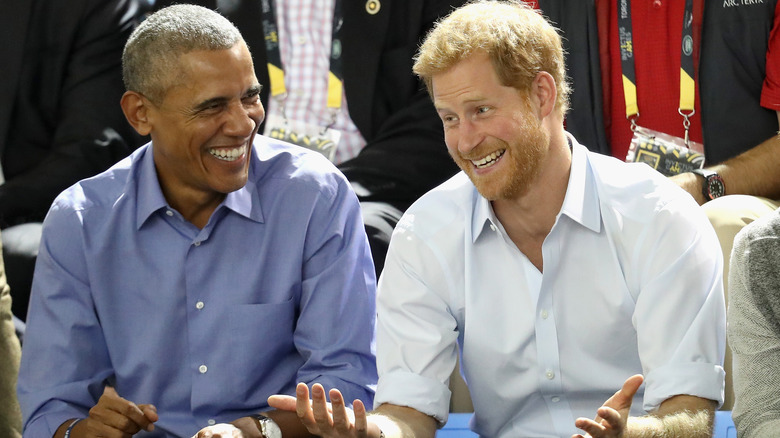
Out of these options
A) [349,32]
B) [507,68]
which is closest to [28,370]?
[507,68]

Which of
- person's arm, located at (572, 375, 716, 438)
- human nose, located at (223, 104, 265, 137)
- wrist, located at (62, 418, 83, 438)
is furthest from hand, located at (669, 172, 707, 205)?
wrist, located at (62, 418, 83, 438)

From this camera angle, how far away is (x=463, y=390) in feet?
9.01

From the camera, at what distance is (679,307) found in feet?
6.73

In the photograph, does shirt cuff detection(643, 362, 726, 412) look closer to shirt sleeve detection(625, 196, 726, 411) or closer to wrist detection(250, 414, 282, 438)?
shirt sleeve detection(625, 196, 726, 411)

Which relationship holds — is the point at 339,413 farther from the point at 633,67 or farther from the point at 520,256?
the point at 633,67

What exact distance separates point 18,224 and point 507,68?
1839 mm

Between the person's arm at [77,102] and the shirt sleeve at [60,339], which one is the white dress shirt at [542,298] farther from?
the person's arm at [77,102]

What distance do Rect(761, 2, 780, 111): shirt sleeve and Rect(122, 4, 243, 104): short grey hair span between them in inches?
64.6

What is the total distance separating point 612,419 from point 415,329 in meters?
0.57

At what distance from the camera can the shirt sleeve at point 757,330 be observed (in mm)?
1888

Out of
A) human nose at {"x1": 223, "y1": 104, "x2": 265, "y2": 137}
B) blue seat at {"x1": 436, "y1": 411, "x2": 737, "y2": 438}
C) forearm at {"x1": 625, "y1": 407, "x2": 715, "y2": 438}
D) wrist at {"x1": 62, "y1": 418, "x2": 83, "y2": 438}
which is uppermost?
human nose at {"x1": 223, "y1": 104, "x2": 265, "y2": 137}

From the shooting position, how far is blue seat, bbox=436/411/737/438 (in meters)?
2.19

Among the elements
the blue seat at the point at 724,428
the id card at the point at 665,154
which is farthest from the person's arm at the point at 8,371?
the id card at the point at 665,154

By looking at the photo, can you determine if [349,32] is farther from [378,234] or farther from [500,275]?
[500,275]
